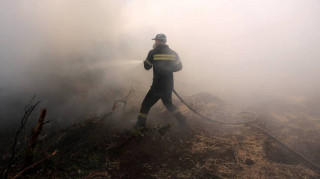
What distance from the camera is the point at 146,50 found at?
30.1ft

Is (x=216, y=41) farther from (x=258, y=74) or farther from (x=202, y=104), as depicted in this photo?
(x=202, y=104)

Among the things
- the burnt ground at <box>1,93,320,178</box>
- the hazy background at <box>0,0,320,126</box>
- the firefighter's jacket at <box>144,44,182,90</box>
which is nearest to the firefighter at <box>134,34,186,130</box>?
the firefighter's jacket at <box>144,44,182,90</box>

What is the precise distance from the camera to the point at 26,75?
7023 millimetres

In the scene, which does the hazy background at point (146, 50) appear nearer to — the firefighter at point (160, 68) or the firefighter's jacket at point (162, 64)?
the firefighter at point (160, 68)

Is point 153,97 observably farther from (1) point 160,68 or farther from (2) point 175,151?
(2) point 175,151

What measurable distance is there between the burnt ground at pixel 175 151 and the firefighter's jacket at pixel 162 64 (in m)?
0.85

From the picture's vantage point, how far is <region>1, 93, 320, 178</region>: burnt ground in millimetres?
3480

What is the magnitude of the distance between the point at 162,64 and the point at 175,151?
5.18ft

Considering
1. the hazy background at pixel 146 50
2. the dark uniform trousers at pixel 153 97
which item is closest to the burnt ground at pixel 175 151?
the dark uniform trousers at pixel 153 97

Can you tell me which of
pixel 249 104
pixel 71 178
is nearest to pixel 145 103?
pixel 71 178

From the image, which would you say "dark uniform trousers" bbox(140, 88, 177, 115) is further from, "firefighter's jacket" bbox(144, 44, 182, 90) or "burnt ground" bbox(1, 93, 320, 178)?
"burnt ground" bbox(1, 93, 320, 178)

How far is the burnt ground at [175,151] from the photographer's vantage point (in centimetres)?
348

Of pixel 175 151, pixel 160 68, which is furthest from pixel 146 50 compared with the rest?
pixel 175 151

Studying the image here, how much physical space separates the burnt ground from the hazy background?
4.94 ft
